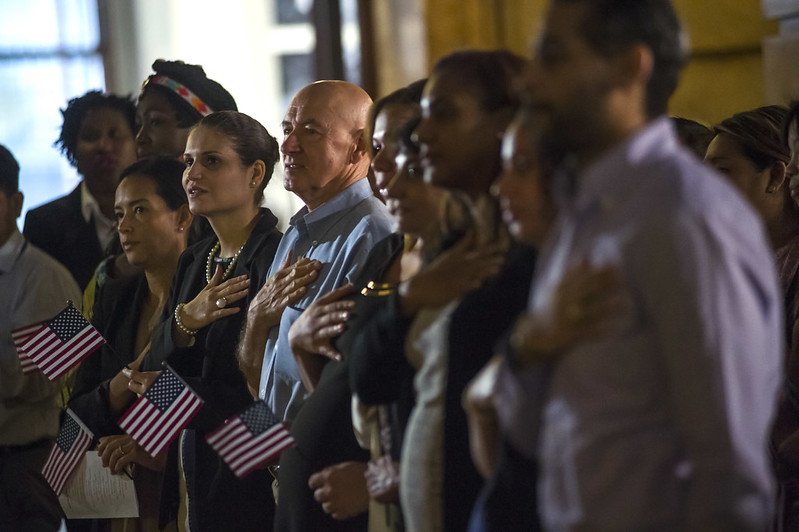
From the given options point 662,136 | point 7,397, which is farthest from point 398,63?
point 662,136

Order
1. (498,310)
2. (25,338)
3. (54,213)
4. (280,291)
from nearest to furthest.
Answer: (498,310) < (280,291) < (25,338) < (54,213)

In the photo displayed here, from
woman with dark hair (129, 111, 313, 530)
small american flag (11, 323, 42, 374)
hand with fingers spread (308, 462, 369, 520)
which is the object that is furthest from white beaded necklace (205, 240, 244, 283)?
hand with fingers spread (308, 462, 369, 520)

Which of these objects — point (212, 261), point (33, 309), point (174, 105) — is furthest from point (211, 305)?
point (174, 105)

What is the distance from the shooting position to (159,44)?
9.03m

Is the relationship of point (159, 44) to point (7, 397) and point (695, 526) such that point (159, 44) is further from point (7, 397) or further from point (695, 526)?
point (695, 526)

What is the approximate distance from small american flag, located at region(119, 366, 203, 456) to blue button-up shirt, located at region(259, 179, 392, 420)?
193 millimetres

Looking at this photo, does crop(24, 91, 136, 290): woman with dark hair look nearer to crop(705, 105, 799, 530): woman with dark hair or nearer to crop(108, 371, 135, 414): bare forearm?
crop(108, 371, 135, 414): bare forearm

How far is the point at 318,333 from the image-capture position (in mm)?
2324

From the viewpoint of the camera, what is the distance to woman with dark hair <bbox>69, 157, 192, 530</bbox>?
141 inches

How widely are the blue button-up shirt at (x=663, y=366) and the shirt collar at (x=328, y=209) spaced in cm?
170

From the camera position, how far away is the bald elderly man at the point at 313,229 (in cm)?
288

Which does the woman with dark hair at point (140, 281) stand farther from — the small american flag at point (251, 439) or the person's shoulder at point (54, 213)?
the small american flag at point (251, 439)

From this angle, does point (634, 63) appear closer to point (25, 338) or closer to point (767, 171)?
point (767, 171)

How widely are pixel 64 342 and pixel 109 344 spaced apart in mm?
218
